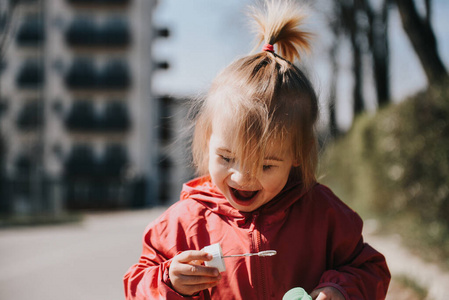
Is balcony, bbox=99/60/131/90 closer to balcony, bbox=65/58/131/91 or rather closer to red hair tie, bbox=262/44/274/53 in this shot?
balcony, bbox=65/58/131/91

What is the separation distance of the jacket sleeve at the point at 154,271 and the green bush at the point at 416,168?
3.48m

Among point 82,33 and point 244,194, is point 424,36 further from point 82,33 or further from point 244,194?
point 82,33

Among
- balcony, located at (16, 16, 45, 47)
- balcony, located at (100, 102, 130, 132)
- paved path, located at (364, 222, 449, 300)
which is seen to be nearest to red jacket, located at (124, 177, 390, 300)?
paved path, located at (364, 222, 449, 300)

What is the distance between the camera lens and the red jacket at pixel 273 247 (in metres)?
1.58

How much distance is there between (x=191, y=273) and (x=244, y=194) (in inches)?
12.0

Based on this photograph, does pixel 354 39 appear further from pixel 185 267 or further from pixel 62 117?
pixel 62 117

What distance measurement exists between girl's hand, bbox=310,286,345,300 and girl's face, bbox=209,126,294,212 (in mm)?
321

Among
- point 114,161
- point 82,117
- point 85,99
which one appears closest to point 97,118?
point 82,117

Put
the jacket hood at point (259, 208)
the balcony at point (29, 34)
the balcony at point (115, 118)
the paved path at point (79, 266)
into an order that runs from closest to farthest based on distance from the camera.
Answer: the jacket hood at point (259, 208) → the paved path at point (79, 266) → the balcony at point (115, 118) → the balcony at point (29, 34)

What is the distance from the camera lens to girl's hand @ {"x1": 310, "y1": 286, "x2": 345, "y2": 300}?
1.48m

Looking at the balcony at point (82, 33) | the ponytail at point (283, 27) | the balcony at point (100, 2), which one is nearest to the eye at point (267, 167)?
the ponytail at point (283, 27)

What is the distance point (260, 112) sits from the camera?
60.4 inches

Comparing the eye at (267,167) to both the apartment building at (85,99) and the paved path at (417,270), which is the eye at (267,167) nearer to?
the paved path at (417,270)

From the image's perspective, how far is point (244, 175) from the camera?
1526 mm
